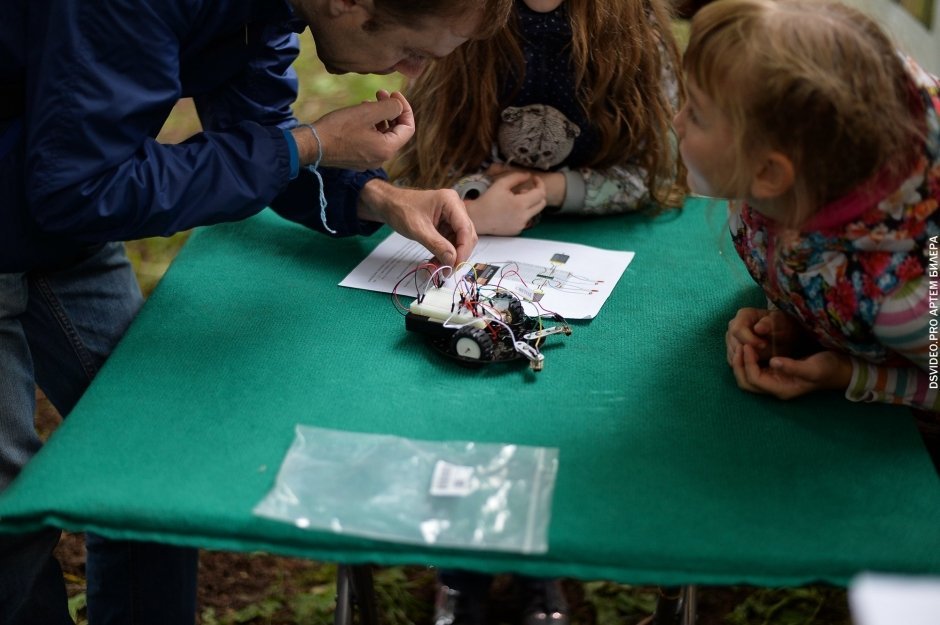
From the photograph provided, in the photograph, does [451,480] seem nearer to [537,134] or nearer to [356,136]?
[356,136]

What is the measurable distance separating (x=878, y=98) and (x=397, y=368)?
0.65 m

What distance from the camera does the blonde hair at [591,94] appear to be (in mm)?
1603

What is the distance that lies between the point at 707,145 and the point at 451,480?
492 mm

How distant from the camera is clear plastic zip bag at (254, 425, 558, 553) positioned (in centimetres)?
98

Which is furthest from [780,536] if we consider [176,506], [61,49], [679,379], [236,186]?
[61,49]

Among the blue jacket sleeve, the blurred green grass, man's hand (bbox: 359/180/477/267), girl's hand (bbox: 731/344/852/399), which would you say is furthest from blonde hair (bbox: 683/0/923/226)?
the blurred green grass

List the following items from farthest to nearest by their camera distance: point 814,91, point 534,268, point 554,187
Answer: point 554,187 < point 534,268 < point 814,91

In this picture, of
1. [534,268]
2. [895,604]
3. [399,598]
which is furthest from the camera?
[399,598]

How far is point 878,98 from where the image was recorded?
1.04 meters

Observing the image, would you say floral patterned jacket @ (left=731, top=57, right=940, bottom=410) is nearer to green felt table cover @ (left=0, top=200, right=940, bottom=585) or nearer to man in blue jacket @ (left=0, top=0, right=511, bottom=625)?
green felt table cover @ (left=0, top=200, right=940, bottom=585)

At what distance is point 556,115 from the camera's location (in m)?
1.66

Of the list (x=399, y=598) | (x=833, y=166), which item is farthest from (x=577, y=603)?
(x=833, y=166)

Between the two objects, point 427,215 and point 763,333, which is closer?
point 763,333

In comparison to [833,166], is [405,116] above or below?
below
